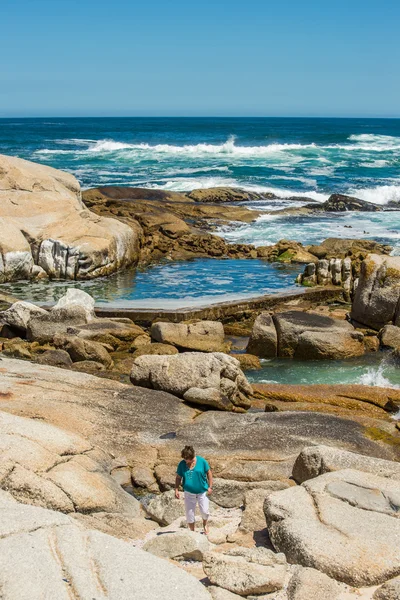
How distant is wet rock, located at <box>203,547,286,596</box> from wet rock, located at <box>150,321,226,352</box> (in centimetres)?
1011

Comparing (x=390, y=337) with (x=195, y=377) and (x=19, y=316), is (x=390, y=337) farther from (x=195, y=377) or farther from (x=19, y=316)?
(x=19, y=316)

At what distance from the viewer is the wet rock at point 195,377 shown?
550 inches

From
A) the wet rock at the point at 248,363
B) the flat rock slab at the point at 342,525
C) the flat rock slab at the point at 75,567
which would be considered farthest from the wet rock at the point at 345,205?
the flat rock slab at the point at 75,567

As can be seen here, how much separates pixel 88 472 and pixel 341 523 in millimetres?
3451

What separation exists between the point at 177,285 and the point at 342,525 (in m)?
17.5

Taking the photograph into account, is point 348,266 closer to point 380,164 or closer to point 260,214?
point 260,214

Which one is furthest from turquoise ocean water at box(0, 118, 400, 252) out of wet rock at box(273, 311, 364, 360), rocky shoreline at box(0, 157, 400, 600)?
wet rock at box(273, 311, 364, 360)

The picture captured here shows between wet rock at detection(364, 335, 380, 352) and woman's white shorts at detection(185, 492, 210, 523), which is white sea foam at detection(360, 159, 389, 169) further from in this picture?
woman's white shorts at detection(185, 492, 210, 523)

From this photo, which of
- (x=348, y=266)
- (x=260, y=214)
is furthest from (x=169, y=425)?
(x=260, y=214)

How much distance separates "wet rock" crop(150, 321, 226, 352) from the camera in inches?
710

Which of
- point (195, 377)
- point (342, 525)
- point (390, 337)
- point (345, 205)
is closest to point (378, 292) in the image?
point (390, 337)

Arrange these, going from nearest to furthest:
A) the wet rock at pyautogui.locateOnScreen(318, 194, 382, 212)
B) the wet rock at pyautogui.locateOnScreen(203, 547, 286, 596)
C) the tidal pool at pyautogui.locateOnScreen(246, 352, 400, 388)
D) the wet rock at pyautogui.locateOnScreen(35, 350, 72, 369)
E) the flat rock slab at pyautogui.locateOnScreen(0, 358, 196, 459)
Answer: the wet rock at pyautogui.locateOnScreen(203, 547, 286, 596), the flat rock slab at pyautogui.locateOnScreen(0, 358, 196, 459), the wet rock at pyautogui.locateOnScreen(35, 350, 72, 369), the tidal pool at pyautogui.locateOnScreen(246, 352, 400, 388), the wet rock at pyautogui.locateOnScreen(318, 194, 382, 212)

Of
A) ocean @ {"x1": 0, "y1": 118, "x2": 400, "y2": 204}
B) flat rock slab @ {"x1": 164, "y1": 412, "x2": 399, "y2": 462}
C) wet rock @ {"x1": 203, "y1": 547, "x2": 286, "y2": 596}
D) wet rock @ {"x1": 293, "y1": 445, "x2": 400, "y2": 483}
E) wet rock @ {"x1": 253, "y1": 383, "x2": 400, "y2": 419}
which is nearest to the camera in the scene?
wet rock @ {"x1": 203, "y1": 547, "x2": 286, "y2": 596}

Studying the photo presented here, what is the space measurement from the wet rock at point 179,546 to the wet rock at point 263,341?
32.0ft
